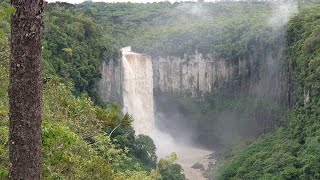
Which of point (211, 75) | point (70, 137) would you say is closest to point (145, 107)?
point (211, 75)

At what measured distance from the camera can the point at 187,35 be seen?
56188mm

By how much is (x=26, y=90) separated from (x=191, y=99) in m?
51.5

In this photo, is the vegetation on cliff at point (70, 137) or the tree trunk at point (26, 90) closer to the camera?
the tree trunk at point (26, 90)

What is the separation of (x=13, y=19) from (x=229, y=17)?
60659mm

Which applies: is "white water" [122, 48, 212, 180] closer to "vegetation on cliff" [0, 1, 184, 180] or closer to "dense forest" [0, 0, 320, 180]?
"dense forest" [0, 0, 320, 180]

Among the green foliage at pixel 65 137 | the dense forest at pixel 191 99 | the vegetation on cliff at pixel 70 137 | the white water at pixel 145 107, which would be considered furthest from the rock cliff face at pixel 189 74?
the green foliage at pixel 65 137

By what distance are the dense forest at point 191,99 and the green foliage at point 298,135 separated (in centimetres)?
8

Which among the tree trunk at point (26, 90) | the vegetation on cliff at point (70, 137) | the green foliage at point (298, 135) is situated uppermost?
the tree trunk at point (26, 90)

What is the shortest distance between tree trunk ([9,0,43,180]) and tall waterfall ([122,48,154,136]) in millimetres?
39156

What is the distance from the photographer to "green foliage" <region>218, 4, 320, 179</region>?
2866 cm

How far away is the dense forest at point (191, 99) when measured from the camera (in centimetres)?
1159

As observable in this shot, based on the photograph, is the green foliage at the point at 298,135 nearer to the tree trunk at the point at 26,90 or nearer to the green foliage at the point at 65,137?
the green foliage at the point at 65,137

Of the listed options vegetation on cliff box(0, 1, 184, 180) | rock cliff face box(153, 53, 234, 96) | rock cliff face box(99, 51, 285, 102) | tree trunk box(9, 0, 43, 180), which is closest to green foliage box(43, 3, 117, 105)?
vegetation on cliff box(0, 1, 184, 180)

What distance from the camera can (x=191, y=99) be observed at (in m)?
55.7
